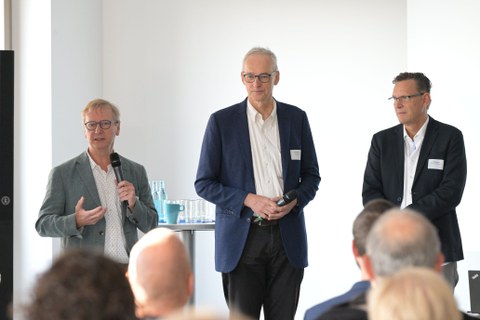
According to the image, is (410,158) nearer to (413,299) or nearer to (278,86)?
(278,86)

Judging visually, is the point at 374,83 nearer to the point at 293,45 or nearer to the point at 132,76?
the point at 293,45

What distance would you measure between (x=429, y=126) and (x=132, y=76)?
148 inches

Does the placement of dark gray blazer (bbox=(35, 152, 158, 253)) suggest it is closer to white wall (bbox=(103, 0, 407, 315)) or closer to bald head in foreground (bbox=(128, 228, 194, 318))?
bald head in foreground (bbox=(128, 228, 194, 318))

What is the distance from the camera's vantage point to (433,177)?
5074 mm

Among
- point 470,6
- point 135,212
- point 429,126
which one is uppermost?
point 470,6

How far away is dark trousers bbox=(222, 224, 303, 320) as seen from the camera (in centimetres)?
484

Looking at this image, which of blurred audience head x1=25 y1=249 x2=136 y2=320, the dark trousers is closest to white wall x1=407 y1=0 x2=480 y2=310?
the dark trousers

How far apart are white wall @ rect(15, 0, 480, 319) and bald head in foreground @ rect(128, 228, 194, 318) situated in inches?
200

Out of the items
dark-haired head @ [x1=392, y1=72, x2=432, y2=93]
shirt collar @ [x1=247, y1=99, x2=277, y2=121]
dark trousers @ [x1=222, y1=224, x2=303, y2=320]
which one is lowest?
dark trousers @ [x1=222, y1=224, x2=303, y2=320]

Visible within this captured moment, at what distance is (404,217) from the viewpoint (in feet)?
7.83

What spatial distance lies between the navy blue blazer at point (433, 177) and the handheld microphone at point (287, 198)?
606 mm

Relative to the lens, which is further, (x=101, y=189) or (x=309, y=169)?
(x=309, y=169)

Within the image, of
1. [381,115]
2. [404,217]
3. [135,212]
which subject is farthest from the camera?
[381,115]

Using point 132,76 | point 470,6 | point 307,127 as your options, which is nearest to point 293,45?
point 132,76
